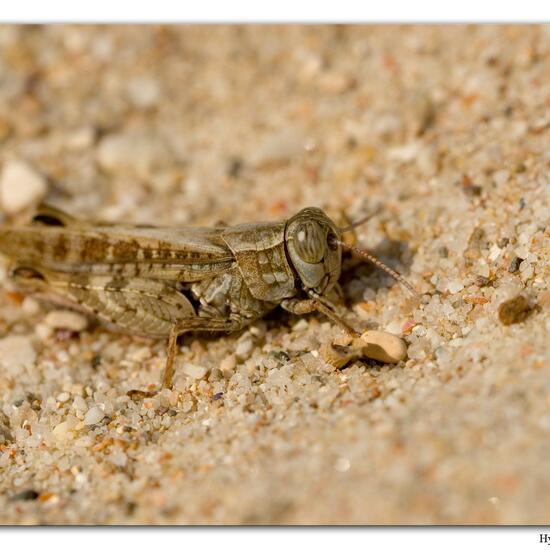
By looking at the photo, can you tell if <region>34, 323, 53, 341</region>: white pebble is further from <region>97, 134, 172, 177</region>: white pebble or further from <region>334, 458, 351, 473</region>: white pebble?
<region>334, 458, 351, 473</region>: white pebble

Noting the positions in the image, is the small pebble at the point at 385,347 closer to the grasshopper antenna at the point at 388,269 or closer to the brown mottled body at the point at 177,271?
the brown mottled body at the point at 177,271

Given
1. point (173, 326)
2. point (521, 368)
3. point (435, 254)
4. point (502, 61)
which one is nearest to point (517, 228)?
point (435, 254)

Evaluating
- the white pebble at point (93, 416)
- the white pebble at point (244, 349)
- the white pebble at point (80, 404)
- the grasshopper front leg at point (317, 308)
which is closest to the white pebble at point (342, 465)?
the grasshopper front leg at point (317, 308)

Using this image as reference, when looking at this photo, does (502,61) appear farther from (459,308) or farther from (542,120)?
(459,308)

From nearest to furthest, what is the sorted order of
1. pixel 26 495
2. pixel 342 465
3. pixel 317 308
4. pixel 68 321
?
pixel 342 465 < pixel 26 495 < pixel 317 308 < pixel 68 321

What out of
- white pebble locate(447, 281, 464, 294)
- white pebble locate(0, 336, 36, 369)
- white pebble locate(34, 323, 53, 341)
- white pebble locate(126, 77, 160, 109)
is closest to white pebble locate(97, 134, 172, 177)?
white pebble locate(126, 77, 160, 109)

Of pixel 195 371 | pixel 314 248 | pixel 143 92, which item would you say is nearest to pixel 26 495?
pixel 195 371

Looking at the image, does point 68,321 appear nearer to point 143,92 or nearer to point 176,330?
point 176,330
